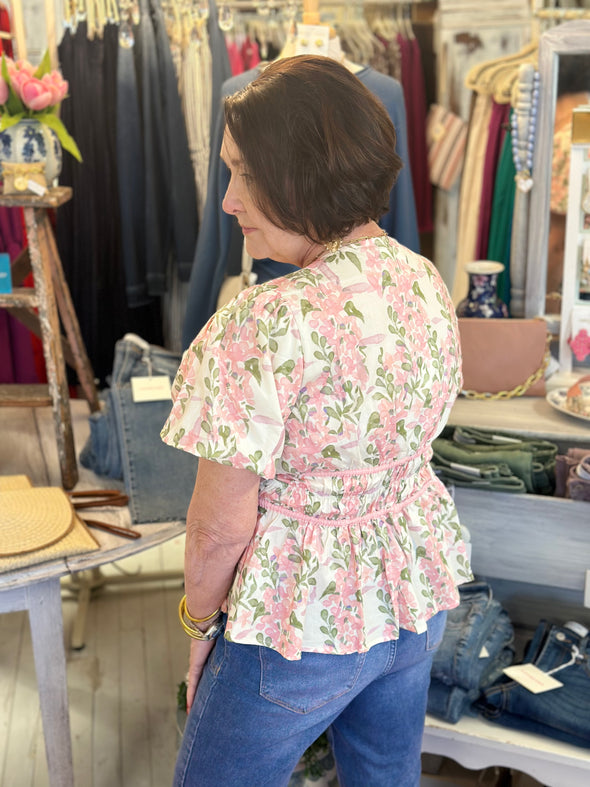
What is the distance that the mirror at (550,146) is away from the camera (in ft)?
7.62

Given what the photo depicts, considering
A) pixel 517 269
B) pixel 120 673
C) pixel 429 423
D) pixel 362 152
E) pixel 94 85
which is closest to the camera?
pixel 362 152

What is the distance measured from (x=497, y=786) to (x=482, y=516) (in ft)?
2.40

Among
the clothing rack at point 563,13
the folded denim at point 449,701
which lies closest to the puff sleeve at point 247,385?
the folded denim at point 449,701

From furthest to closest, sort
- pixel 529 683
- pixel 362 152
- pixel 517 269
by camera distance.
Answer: pixel 517 269, pixel 529 683, pixel 362 152

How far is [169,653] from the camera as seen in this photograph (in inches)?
113

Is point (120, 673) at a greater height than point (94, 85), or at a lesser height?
lesser

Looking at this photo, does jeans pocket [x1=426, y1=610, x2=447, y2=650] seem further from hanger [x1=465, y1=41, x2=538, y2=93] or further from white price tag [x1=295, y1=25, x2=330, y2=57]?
hanger [x1=465, y1=41, x2=538, y2=93]

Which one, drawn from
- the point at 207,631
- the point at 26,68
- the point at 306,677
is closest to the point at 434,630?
the point at 306,677

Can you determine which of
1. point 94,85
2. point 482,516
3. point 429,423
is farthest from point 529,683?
point 94,85

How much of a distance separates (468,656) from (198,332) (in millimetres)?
1160

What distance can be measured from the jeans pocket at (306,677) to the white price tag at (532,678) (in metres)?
0.82

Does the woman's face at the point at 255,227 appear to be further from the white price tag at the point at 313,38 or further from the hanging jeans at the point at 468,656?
the white price tag at the point at 313,38

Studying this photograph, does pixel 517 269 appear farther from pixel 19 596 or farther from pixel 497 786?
pixel 19 596

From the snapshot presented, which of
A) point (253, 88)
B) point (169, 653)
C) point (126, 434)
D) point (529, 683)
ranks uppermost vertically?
point (253, 88)
